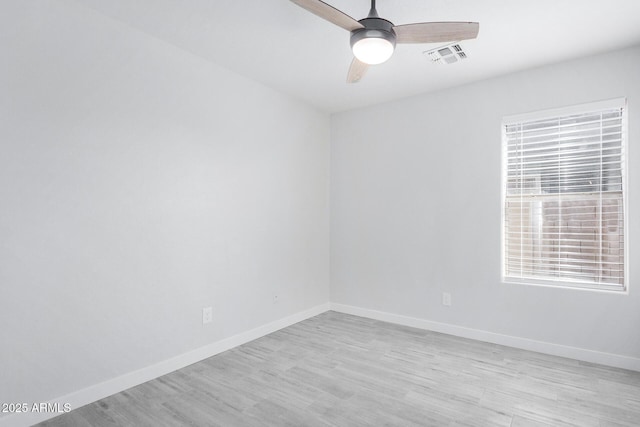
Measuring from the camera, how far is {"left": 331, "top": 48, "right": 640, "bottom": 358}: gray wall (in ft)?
9.43

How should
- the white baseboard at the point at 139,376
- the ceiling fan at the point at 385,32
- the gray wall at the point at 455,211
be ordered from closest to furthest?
the ceiling fan at the point at 385,32 → the white baseboard at the point at 139,376 → the gray wall at the point at 455,211

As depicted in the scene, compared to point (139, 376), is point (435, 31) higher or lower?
higher

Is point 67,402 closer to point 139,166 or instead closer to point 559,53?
point 139,166

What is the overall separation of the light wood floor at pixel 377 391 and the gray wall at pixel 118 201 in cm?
33

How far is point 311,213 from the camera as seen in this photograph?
170 inches

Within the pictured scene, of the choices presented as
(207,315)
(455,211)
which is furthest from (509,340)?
(207,315)

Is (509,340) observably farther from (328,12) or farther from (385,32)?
(328,12)

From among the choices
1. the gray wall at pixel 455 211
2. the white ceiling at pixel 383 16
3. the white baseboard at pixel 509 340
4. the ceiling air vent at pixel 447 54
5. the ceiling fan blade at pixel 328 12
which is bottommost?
the white baseboard at pixel 509 340

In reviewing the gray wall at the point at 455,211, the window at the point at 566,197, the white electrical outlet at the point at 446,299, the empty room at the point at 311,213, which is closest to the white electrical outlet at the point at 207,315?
the empty room at the point at 311,213

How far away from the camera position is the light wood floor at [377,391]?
6.95ft

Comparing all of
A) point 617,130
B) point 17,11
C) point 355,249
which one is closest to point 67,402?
point 17,11

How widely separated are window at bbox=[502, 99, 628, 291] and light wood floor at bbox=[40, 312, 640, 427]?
0.80 meters

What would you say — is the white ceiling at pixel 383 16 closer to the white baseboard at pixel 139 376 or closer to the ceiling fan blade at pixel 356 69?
the ceiling fan blade at pixel 356 69

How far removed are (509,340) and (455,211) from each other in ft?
4.35
